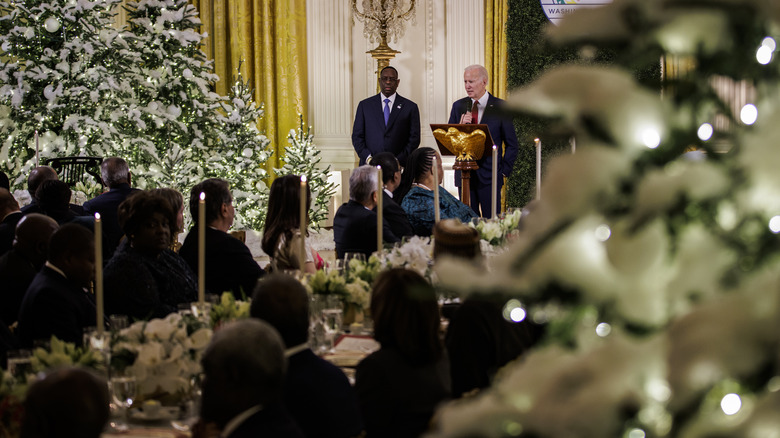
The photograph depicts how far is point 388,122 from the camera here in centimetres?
941

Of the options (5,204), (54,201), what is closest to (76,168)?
(5,204)

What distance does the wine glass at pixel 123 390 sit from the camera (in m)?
2.32

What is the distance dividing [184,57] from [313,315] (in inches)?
253

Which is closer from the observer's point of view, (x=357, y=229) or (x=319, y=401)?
(x=319, y=401)

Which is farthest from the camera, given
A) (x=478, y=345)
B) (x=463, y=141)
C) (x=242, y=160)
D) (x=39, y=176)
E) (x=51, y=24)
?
(x=242, y=160)

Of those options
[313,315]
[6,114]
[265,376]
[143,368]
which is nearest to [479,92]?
[6,114]

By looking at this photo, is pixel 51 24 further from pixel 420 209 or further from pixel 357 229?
pixel 357 229

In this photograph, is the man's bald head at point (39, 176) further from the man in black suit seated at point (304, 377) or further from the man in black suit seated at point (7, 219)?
the man in black suit seated at point (304, 377)

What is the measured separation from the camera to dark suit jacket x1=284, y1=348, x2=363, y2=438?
2.18 m

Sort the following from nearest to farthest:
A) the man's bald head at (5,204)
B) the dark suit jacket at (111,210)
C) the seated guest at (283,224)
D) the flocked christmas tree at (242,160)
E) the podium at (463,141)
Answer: the seated guest at (283,224) < the man's bald head at (5,204) < the dark suit jacket at (111,210) < the podium at (463,141) < the flocked christmas tree at (242,160)

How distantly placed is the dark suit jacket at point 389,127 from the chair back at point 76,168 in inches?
106

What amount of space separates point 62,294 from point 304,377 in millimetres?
1334

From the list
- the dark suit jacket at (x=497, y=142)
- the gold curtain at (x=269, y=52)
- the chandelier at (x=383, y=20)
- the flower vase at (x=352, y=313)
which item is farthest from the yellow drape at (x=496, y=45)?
the flower vase at (x=352, y=313)

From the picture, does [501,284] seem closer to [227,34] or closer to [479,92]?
[479,92]
